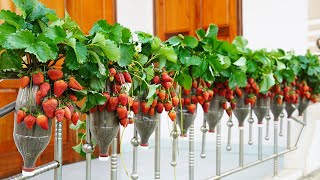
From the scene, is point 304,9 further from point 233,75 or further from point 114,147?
point 114,147

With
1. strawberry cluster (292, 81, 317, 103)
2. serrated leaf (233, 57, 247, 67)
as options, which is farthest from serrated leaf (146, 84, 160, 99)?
strawberry cluster (292, 81, 317, 103)

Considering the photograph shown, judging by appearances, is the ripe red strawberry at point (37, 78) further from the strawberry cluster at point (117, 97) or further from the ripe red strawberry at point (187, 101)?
the ripe red strawberry at point (187, 101)

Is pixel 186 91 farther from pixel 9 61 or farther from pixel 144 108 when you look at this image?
pixel 9 61

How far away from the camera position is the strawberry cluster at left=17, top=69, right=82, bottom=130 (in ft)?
3.24

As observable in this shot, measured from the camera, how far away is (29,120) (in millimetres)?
982

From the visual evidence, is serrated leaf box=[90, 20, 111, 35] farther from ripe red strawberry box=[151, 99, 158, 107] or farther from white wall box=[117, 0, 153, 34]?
white wall box=[117, 0, 153, 34]

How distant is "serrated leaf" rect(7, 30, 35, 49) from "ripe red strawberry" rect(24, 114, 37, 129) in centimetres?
17

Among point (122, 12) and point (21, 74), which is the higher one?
point (122, 12)

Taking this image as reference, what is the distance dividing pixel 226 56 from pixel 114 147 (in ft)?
1.91

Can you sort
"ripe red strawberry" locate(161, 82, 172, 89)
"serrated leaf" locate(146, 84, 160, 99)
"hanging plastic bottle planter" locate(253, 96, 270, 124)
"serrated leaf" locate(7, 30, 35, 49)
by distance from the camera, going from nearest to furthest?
"serrated leaf" locate(7, 30, 35, 49)
"serrated leaf" locate(146, 84, 160, 99)
"ripe red strawberry" locate(161, 82, 172, 89)
"hanging plastic bottle planter" locate(253, 96, 270, 124)

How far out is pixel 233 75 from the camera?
1.73m

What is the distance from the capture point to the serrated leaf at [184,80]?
1490mm

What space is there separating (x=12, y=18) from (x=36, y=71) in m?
0.13

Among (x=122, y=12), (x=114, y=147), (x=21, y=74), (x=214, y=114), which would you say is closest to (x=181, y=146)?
(x=122, y=12)
